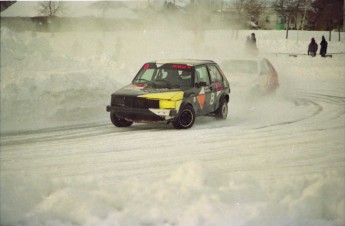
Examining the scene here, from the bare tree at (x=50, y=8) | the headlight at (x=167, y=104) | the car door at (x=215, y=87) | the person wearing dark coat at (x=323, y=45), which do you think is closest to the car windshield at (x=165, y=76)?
the headlight at (x=167, y=104)

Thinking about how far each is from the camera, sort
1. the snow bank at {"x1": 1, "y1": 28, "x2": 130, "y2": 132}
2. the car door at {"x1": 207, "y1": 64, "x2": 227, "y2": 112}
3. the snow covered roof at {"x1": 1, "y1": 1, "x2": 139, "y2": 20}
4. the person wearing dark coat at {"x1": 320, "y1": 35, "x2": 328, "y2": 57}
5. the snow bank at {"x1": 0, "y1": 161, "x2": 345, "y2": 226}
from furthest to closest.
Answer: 1. the car door at {"x1": 207, "y1": 64, "x2": 227, "y2": 112}
2. the snow bank at {"x1": 1, "y1": 28, "x2": 130, "y2": 132}
3. the person wearing dark coat at {"x1": 320, "y1": 35, "x2": 328, "y2": 57}
4. the snow covered roof at {"x1": 1, "y1": 1, "x2": 139, "y2": 20}
5. the snow bank at {"x1": 0, "y1": 161, "x2": 345, "y2": 226}

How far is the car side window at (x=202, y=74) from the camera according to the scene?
233 inches

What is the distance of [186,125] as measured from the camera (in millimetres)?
5812

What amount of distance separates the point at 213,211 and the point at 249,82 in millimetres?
2208

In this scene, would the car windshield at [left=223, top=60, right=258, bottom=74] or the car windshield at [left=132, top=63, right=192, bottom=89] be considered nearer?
the car windshield at [left=132, top=63, right=192, bottom=89]

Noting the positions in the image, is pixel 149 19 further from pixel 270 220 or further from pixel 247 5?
pixel 270 220

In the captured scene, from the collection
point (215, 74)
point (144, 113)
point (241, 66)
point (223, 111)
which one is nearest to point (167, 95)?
point (144, 113)

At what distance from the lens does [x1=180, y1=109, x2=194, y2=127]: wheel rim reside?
19.1 ft

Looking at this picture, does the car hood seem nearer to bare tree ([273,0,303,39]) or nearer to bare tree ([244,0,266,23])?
bare tree ([244,0,266,23])

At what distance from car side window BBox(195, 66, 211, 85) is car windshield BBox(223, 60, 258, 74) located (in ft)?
0.86

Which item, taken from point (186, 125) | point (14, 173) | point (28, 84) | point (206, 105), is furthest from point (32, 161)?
point (206, 105)

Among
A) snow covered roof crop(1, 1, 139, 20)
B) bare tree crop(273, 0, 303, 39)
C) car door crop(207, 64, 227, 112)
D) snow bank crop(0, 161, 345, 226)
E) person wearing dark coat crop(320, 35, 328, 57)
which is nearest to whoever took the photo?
snow bank crop(0, 161, 345, 226)

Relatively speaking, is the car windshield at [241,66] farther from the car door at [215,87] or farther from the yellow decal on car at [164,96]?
the yellow decal on car at [164,96]

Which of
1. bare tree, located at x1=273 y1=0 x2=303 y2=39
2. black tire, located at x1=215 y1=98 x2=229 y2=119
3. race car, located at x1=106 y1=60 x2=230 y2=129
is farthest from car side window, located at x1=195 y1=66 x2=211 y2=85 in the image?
bare tree, located at x1=273 y1=0 x2=303 y2=39
